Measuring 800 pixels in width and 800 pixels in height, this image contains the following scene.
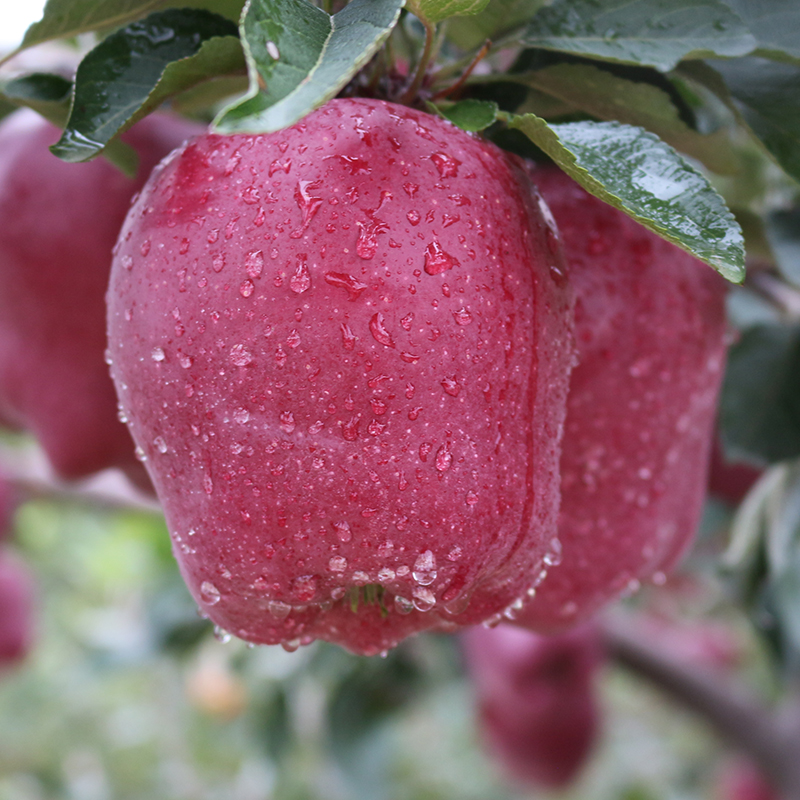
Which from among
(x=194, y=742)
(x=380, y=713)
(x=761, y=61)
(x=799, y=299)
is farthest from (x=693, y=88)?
(x=194, y=742)

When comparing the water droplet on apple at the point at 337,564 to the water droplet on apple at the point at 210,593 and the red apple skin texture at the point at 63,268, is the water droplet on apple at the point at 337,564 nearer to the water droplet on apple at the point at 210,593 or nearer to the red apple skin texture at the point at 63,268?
the water droplet on apple at the point at 210,593

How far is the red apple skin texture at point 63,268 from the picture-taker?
0.61 meters

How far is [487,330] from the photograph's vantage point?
386mm

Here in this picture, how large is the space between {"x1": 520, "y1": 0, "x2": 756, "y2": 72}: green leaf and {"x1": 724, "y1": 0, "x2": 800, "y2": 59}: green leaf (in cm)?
3

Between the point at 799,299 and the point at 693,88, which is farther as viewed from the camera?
the point at 799,299

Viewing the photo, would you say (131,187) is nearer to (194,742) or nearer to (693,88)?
(693,88)

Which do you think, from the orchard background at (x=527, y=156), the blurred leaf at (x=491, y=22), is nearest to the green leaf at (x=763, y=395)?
the orchard background at (x=527, y=156)

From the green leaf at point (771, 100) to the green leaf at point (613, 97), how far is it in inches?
1.2

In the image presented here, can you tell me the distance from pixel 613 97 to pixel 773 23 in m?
0.09

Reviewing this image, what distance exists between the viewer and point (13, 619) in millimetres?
Answer: 1733

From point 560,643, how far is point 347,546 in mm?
1226

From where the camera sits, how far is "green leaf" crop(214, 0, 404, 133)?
0.29m

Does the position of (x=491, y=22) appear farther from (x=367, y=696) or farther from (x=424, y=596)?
(x=367, y=696)

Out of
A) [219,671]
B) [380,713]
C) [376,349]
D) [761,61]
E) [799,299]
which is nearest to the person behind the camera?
[376,349]
